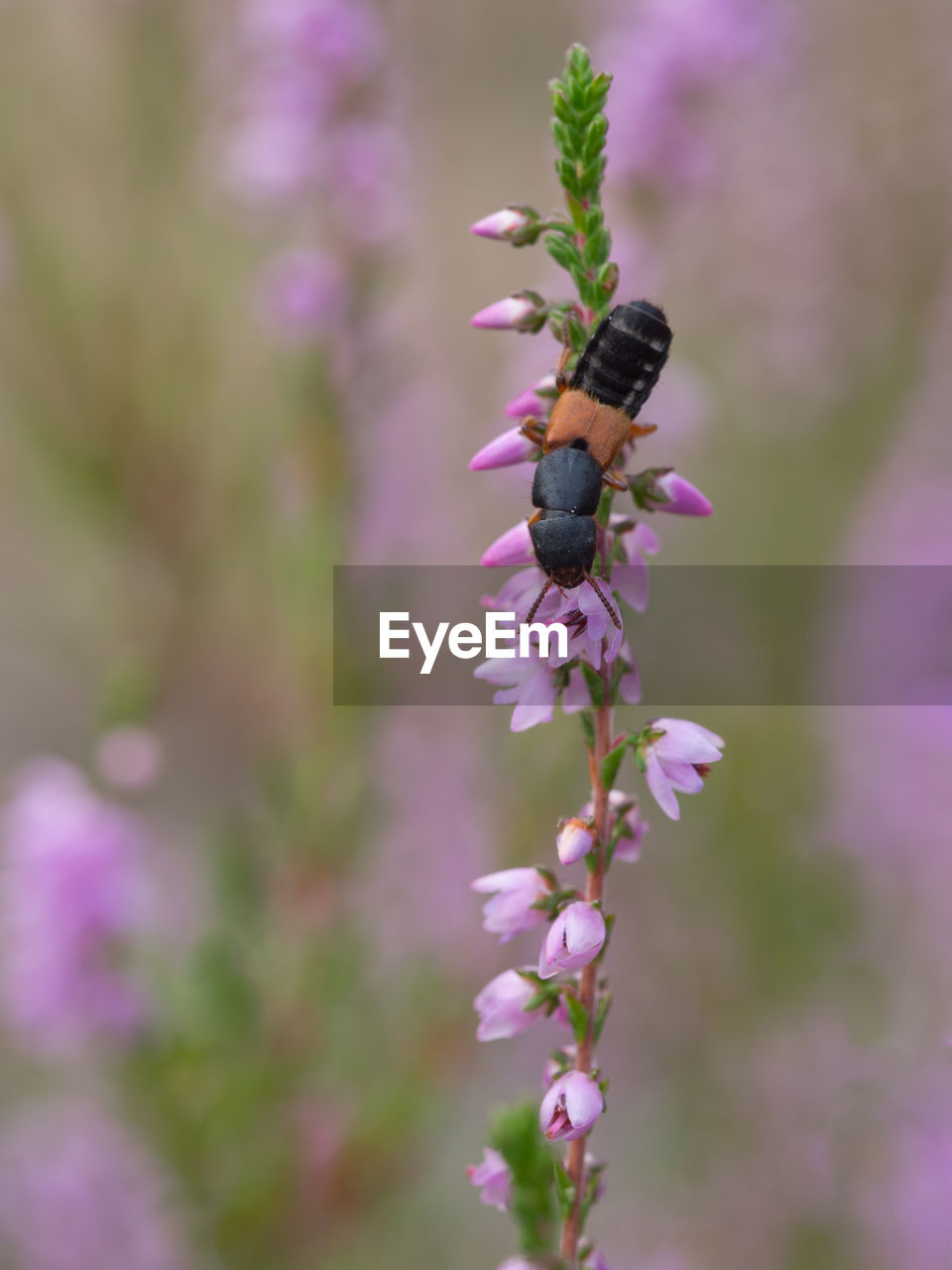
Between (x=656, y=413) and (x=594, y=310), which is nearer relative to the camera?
(x=594, y=310)

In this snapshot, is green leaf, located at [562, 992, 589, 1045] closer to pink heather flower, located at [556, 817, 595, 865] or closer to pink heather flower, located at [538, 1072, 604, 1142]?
pink heather flower, located at [538, 1072, 604, 1142]

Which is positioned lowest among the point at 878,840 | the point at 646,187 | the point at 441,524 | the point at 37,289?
the point at 878,840

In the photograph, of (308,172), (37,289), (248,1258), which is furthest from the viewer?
(37,289)

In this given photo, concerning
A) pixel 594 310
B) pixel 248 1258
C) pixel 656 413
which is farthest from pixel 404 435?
pixel 594 310

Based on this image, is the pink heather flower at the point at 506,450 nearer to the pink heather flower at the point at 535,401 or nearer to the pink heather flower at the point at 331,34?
the pink heather flower at the point at 535,401

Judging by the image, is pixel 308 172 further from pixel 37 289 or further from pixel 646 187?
pixel 37 289

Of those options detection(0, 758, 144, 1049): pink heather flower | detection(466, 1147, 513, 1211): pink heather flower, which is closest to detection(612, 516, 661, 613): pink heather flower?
detection(466, 1147, 513, 1211): pink heather flower
